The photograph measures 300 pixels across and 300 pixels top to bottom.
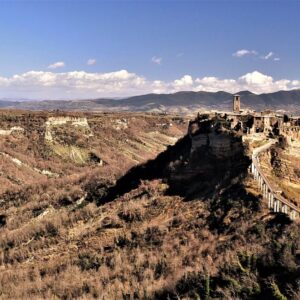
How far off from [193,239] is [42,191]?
2062 inches

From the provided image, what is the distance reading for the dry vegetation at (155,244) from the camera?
34.1m

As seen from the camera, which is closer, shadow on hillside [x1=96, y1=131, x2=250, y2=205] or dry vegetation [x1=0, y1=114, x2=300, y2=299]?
dry vegetation [x1=0, y1=114, x2=300, y2=299]

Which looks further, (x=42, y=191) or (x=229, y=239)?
(x=42, y=191)

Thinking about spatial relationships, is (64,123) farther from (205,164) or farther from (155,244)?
(155,244)

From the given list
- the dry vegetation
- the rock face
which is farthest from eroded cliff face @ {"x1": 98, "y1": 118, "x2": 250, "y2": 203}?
the rock face

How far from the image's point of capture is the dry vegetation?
1344 inches

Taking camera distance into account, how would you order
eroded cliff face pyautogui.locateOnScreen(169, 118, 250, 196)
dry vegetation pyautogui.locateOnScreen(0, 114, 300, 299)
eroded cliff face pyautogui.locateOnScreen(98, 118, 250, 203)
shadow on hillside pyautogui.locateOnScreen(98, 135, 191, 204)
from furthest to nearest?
shadow on hillside pyautogui.locateOnScreen(98, 135, 191, 204) < eroded cliff face pyautogui.locateOnScreen(169, 118, 250, 196) < eroded cliff face pyautogui.locateOnScreen(98, 118, 250, 203) < dry vegetation pyautogui.locateOnScreen(0, 114, 300, 299)

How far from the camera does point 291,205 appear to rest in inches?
1577

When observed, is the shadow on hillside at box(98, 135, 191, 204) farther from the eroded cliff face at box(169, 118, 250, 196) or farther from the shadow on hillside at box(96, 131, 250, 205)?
the eroded cliff face at box(169, 118, 250, 196)

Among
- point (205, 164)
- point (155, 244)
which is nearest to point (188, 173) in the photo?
point (205, 164)

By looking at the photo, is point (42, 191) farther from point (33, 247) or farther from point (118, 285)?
point (118, 285)

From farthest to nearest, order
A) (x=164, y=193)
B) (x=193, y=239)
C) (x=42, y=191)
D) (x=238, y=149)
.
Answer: (x=42, y=191) → (x=164, y=193) → (x=238, y=149) → (x=193, y=239)

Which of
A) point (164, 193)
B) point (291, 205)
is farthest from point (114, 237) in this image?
point (291, 205)

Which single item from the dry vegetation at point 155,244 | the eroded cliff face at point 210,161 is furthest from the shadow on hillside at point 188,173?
the dry vegetation at point 155,244
